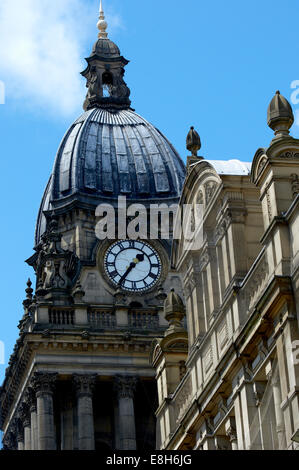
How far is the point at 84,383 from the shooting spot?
2776 inches

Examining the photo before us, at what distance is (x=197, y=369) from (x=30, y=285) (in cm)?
3509

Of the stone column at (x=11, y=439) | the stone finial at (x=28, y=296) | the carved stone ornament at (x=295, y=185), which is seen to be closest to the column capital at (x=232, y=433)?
the carved stone ornament at (x=295, y=185)

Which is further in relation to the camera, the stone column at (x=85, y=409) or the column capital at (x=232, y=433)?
the stone column at (x=85, y=409)

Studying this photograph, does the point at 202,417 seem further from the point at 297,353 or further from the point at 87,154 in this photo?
the point at 87,154

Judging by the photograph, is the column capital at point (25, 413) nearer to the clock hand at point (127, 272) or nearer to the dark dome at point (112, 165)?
the clock hand at point (127, 272)

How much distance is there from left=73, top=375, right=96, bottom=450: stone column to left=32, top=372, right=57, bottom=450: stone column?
119cm

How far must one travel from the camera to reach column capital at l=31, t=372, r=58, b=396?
70.2 m

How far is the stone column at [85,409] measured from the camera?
68.9 m

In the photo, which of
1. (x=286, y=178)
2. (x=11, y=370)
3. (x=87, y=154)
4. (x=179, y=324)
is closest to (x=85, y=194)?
(x=87, y=154)

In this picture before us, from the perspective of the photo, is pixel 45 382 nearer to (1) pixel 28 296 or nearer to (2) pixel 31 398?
(2) pixel 31 398

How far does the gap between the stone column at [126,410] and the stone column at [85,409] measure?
1.35 m

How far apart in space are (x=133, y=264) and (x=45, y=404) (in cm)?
929

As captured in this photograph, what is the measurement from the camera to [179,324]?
50.6 meters

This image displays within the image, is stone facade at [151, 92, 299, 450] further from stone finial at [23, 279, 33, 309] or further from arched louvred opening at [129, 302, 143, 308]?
stone finial at [23, 279, 33, 309]
